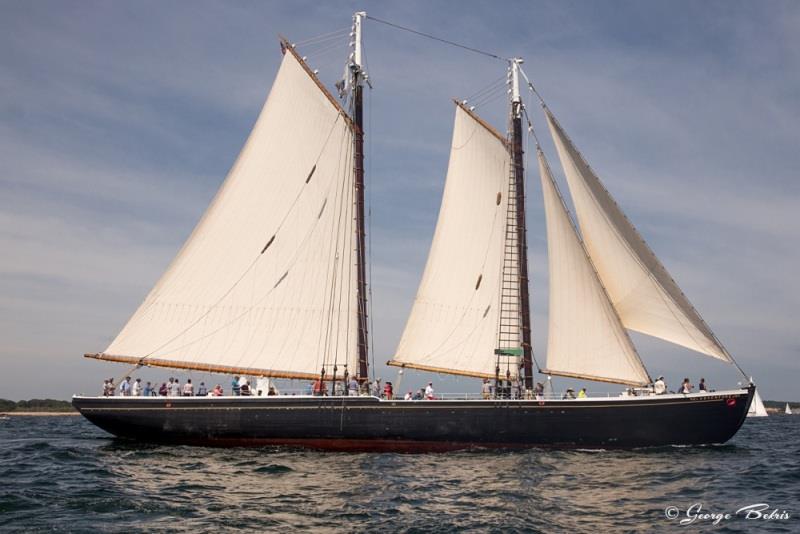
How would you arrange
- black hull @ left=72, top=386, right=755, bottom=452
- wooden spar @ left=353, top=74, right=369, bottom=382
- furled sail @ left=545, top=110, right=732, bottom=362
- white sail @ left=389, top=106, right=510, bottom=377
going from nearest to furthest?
black hull @ left=72, top=386, right=755, bottom=452 → furled sail @ left=545, top=110, right=732, bottom=362 → wooden spar @ left=353, top=74, right=369, bottom=382 → white sail @ left=389, top=106, right=510, bottom=377

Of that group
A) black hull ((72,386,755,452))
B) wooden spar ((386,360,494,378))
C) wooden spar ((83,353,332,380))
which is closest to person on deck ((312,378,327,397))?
wooden spar ((83,353,332,380))

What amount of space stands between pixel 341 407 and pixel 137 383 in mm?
10853

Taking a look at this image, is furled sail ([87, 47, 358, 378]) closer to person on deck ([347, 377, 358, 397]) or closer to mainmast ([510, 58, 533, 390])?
person on deck ([347, 377, 358, 397])

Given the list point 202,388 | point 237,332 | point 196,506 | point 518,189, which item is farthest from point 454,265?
point 196,506

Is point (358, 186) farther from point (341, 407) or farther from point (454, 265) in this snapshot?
point (341, 407)

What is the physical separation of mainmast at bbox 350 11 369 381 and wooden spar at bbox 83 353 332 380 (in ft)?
10.0

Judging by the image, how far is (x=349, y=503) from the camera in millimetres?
20828

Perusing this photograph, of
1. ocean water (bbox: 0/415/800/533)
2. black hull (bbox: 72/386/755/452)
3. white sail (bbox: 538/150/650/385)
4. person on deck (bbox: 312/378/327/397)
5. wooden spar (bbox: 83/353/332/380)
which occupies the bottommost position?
ocean water (bbox: 0/415/800/533)

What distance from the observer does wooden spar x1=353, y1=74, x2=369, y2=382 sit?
37.2 meters

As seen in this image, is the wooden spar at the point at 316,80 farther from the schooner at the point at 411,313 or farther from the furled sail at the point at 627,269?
the furled sail at the point at 627,269

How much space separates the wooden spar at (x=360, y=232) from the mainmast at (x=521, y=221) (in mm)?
8404

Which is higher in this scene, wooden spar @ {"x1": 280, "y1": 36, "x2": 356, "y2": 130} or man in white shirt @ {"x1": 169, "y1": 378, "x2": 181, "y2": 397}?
wooden spar @ {"x1": 280, "y1": 36, "x2": 356, "y2": 130}

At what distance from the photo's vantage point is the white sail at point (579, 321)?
35.8 meters

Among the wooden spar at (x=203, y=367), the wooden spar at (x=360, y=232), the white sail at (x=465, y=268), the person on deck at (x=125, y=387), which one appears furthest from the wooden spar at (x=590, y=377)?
the person on deck at (x=125, y=387)
